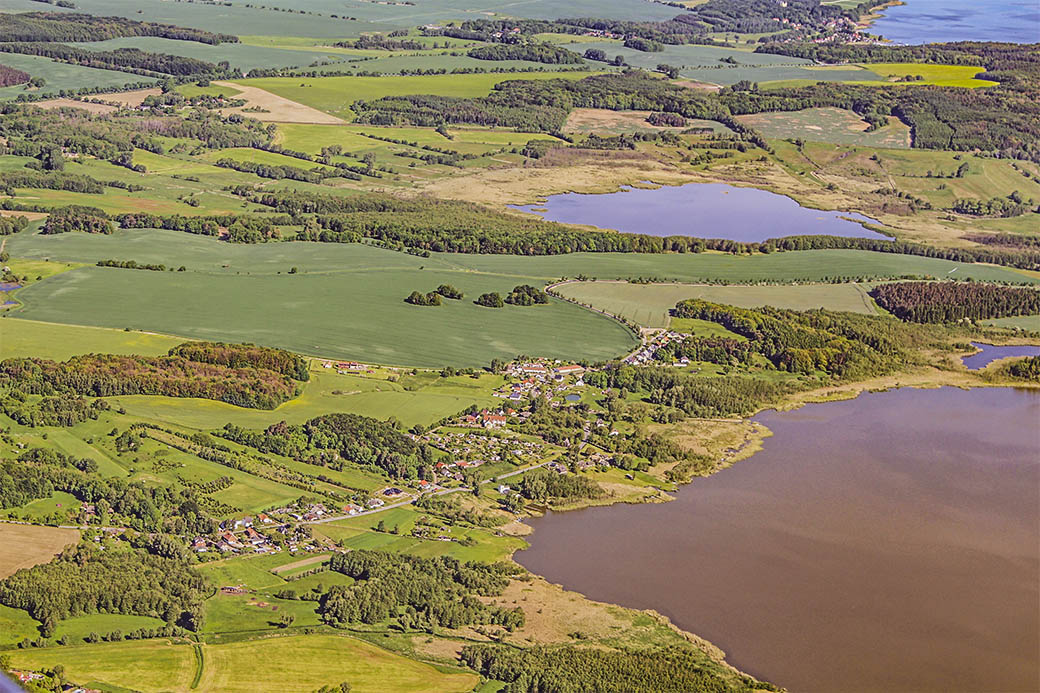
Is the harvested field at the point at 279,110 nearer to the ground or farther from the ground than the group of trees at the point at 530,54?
nearer to the ground

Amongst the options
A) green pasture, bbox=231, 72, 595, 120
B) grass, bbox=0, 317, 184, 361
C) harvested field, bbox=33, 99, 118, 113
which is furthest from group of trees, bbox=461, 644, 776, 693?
harvested field, bbox=33, 99, 118, 113

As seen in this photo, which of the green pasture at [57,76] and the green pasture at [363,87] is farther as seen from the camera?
the green pasture at [57,76]

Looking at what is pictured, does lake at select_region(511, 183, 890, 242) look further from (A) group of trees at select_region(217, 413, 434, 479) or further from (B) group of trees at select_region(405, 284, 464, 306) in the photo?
(A) group of trees at select_region(217, 413, 434, 479)

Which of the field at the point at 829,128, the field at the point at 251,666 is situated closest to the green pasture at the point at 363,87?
the field at the point at 829,128

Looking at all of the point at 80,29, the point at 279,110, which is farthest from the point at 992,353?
the point at 80,29

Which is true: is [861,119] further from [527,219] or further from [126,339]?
[126,339]

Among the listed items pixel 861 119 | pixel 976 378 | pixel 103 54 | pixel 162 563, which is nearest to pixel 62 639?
pixel 162 563

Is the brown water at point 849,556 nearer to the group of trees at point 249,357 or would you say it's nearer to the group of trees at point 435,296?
the group of trees at point 249,357
